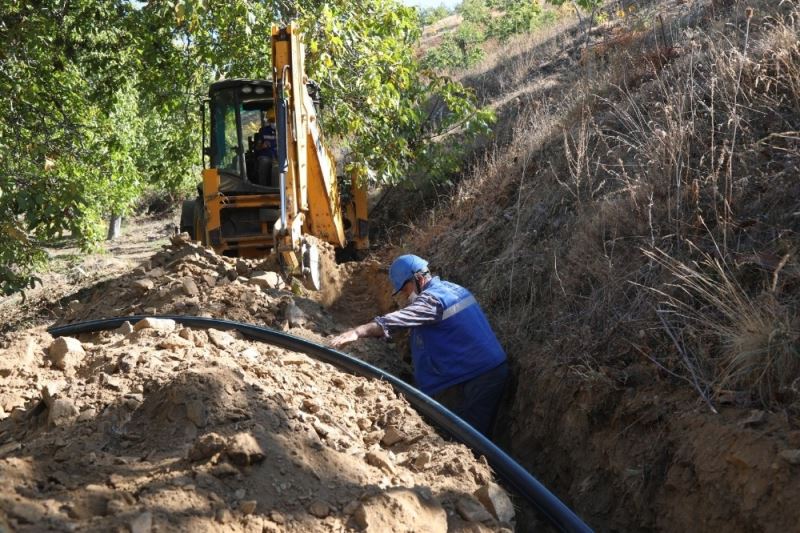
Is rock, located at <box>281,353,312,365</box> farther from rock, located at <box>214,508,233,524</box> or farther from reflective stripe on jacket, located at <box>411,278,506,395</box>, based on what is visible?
rock, located at <box>214,508,233,524</box>

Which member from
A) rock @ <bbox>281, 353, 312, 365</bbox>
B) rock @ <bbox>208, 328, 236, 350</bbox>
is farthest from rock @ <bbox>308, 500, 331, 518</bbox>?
rock @ <bbox>208, 328, 236, 350</bbox>

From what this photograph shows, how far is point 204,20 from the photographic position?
9.38 m

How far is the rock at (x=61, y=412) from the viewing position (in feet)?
13.0

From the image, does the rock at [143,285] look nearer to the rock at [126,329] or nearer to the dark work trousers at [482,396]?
the rock at [126,329]

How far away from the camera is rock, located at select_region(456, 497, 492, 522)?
12.2ft

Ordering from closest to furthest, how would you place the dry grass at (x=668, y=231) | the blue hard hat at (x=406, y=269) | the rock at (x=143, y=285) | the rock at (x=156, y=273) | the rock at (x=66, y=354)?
the dry grass at (x=668, y=231) < the rock at (x=66, y=354) < the blue hard hat at (x=406, y=269) < the rock at (x=143, y=285) < the rock at (x=156, y=273)

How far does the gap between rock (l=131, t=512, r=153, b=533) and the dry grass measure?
2.97 m

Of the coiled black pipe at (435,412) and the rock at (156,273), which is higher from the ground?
the rock at (156,273)

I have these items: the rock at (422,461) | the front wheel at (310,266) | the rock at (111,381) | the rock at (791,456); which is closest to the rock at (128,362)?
the rock at (111,381)

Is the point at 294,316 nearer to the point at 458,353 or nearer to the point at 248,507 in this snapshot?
the point at 458,353

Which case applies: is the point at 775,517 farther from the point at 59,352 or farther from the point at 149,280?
the point at 149,280

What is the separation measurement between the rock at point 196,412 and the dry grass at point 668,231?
8.20 feet

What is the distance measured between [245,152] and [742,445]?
311 inches

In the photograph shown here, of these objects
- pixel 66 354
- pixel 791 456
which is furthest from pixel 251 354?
pixel 791 456
